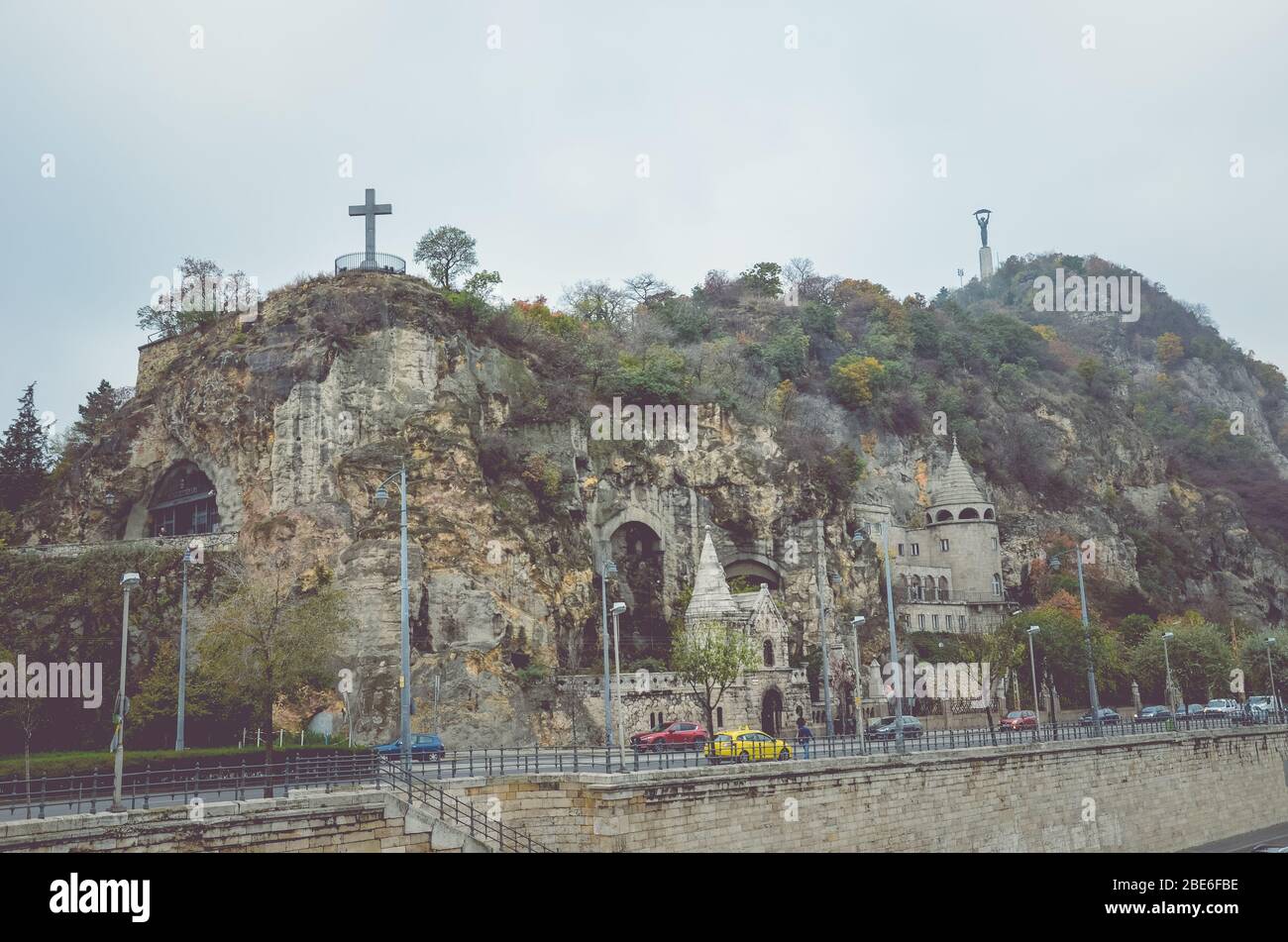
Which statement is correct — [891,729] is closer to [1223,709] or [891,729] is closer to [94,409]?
[1223,709]

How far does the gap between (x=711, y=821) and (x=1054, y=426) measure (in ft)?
281

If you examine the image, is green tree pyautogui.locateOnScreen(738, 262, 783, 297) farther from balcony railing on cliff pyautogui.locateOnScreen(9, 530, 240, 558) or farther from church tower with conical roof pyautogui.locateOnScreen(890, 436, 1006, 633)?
balcony railing on cliff pyautogui.locateOnScreen(9, 530, 240, 558)

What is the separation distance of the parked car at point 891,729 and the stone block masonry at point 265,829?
24646 mm

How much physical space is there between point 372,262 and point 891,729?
3732 cm

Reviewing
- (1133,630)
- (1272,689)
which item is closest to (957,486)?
(1133,630)

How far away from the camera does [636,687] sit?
6050 centimetres

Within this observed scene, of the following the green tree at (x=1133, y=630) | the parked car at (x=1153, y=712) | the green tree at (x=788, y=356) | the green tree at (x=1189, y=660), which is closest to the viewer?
the parked car at (x=1153, y=712)

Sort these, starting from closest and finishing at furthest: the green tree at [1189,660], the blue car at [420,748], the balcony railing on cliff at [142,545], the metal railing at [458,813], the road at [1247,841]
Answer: the metal railing at [458,813], the blue car at [420,748], the road at [1247,841], the balcony railing on cliff at [142,545], the green tree at [1189,660]

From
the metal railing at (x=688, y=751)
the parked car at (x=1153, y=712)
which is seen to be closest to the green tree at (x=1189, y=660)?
the parked car at (x=1153, y=712)

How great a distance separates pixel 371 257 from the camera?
68.8 meters

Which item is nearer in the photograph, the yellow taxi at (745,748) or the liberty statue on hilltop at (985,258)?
the yellow taxi at (745,748)

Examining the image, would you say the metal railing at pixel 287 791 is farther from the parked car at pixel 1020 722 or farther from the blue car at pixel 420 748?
the parked car at pixel 1020 722

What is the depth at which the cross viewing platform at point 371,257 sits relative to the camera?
66000 mm

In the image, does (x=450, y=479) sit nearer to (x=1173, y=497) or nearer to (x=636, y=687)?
(x=636, y=687)
